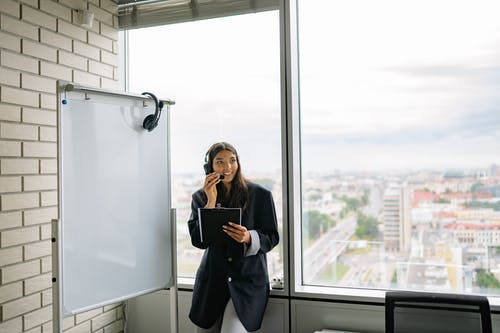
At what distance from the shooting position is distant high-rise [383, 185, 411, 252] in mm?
2641

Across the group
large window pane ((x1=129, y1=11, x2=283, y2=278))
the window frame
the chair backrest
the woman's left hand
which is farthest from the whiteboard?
the chair backrest

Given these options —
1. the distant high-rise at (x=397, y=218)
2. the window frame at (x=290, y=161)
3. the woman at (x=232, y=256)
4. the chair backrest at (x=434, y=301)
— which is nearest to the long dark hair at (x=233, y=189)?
the woman at (x=232, y=256)

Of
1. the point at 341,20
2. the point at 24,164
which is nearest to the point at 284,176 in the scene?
the point at 341,20

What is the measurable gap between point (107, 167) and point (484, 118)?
185 centimetres

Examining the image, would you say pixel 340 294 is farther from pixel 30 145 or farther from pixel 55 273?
pixel 30 145

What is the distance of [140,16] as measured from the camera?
122 inches

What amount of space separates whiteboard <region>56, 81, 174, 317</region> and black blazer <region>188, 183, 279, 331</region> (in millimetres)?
175

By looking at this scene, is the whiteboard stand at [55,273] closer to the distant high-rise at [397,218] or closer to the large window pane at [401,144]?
the large window pane at [401,144]

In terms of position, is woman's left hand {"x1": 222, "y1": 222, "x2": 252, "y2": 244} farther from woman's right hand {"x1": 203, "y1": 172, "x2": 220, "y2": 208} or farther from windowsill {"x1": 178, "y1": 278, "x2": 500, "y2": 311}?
windowsill {"x1": 178, "y1": 278, "x2": 500, "y2": 311}

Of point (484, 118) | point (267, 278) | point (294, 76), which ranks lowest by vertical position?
point (267, 278)

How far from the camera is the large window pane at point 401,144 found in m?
2.52

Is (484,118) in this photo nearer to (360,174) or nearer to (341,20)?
(360,174)

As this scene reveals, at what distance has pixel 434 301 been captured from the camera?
2.32 metres

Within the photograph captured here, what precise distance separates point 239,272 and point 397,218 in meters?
0.87
